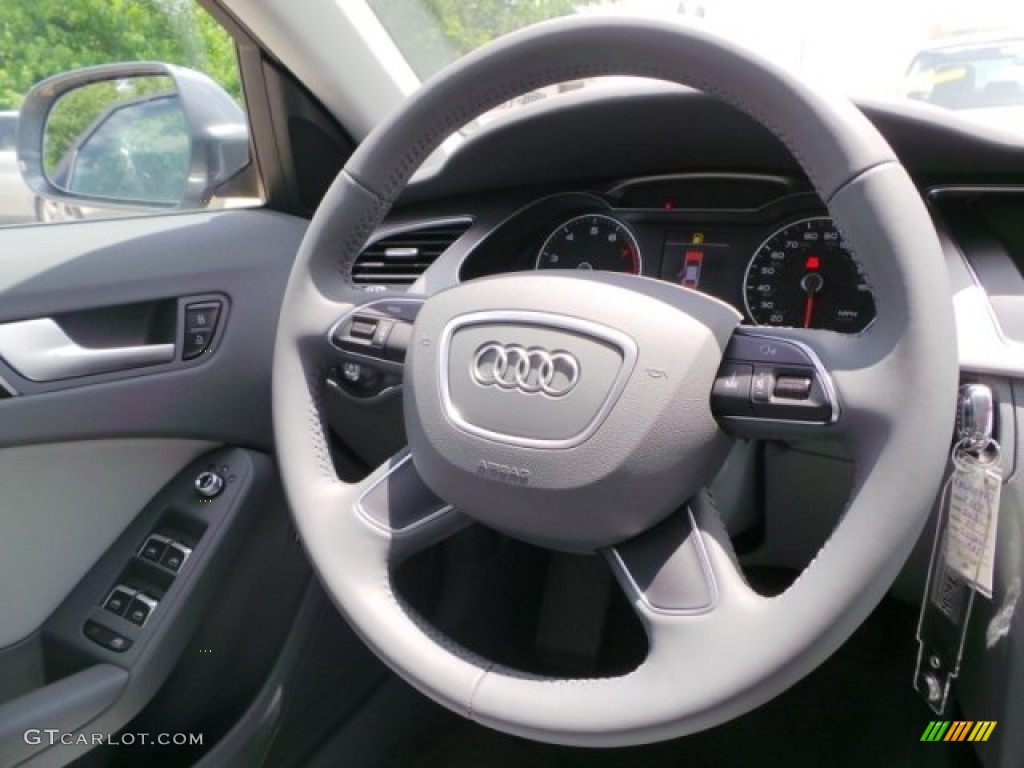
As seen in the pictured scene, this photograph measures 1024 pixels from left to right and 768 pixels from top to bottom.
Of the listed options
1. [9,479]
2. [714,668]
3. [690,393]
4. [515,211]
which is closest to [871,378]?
[690,393]

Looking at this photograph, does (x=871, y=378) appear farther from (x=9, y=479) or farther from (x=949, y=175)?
(x=9, y=479)

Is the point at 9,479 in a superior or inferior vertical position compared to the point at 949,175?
inferior

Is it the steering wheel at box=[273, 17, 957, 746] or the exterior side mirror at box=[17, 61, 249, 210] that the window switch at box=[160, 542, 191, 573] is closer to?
the steering wheel at box=[273, 17, 957, 746]

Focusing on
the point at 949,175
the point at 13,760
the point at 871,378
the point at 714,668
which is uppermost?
the point at 949,175

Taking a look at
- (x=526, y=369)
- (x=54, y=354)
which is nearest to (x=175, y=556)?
(x=54, y=354)

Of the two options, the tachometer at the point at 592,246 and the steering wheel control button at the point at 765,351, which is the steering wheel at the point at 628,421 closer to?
the steering wheel control button at the point at 765,351

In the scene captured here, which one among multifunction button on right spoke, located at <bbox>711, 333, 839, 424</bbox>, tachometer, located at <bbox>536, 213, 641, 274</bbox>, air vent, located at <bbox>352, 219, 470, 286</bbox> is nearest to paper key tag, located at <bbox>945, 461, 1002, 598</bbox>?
multifunction button on right spoke, located at <bbox>711, 333, 839, 424</bbox>

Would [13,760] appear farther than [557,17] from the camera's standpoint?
Yes

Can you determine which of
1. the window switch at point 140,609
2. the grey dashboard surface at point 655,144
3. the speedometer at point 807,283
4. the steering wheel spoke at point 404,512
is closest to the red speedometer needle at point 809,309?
the speedometer at point 807,283

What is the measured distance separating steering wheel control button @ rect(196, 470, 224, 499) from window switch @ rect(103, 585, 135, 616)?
0.18 m

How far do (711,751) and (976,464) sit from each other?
975mm

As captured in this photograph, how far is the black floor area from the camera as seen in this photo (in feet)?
5.41

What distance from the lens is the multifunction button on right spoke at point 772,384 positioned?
2.68 ft

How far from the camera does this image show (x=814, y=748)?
66.4 inches
